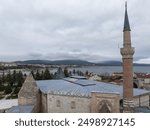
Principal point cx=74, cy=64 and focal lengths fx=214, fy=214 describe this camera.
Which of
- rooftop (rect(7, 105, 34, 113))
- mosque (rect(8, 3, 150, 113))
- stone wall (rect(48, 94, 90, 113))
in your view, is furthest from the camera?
rooftop (rect(7, 105, 34, 113))

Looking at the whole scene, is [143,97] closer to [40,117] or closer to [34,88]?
[34,88]

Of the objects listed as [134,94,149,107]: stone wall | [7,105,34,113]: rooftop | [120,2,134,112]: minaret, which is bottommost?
[7,105,34,113]: rooftop

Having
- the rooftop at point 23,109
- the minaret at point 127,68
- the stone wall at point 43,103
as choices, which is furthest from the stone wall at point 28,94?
the minaret at point 127,68

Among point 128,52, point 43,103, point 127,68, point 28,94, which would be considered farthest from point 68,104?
point 128,52

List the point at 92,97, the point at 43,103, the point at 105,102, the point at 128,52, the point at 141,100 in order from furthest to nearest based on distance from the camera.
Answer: the point at 43,103 → the point at 141,100 → the point at 128,52 → the point at 92,97 → the point at 105,102

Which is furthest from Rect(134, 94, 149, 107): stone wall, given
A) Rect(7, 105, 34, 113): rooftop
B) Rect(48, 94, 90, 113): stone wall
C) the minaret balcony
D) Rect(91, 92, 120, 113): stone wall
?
Rect(7, 105, 34, 113): rooftop

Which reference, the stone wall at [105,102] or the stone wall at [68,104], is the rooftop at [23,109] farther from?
the stone wall at [105,102]

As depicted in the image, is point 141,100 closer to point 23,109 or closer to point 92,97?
point 92,97

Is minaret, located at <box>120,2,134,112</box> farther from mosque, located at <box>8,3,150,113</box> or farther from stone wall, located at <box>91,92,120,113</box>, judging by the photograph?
stone wall, located at <box>91,92,120,113</box>
